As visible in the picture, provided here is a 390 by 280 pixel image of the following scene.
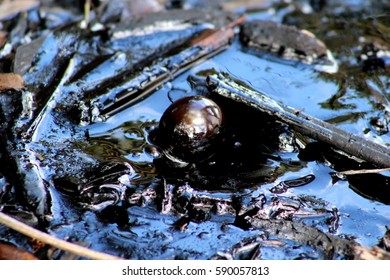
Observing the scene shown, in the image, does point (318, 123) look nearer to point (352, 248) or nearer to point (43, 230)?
point (352, 248)

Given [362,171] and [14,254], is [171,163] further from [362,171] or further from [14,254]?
[362,171]

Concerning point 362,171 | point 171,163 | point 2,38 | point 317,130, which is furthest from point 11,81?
point 362,171

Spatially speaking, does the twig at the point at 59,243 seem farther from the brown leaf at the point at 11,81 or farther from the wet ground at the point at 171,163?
the brown leaf at the point at 11,81

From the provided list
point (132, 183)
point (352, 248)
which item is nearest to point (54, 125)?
point (132, 183)

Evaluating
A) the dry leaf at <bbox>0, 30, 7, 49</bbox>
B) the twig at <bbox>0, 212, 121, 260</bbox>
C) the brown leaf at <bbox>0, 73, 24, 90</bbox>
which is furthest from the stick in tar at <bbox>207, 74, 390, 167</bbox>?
the dry leaf at <bbox>0, 30, 7, 49</bbox>

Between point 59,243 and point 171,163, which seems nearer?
point 59,243

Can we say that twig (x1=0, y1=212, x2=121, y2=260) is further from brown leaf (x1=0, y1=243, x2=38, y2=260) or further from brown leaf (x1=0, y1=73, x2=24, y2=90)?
brown leaf (x1=0, y1=73, x2=24, y2=90)

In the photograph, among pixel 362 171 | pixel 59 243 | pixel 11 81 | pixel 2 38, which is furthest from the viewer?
pixel 2 38
